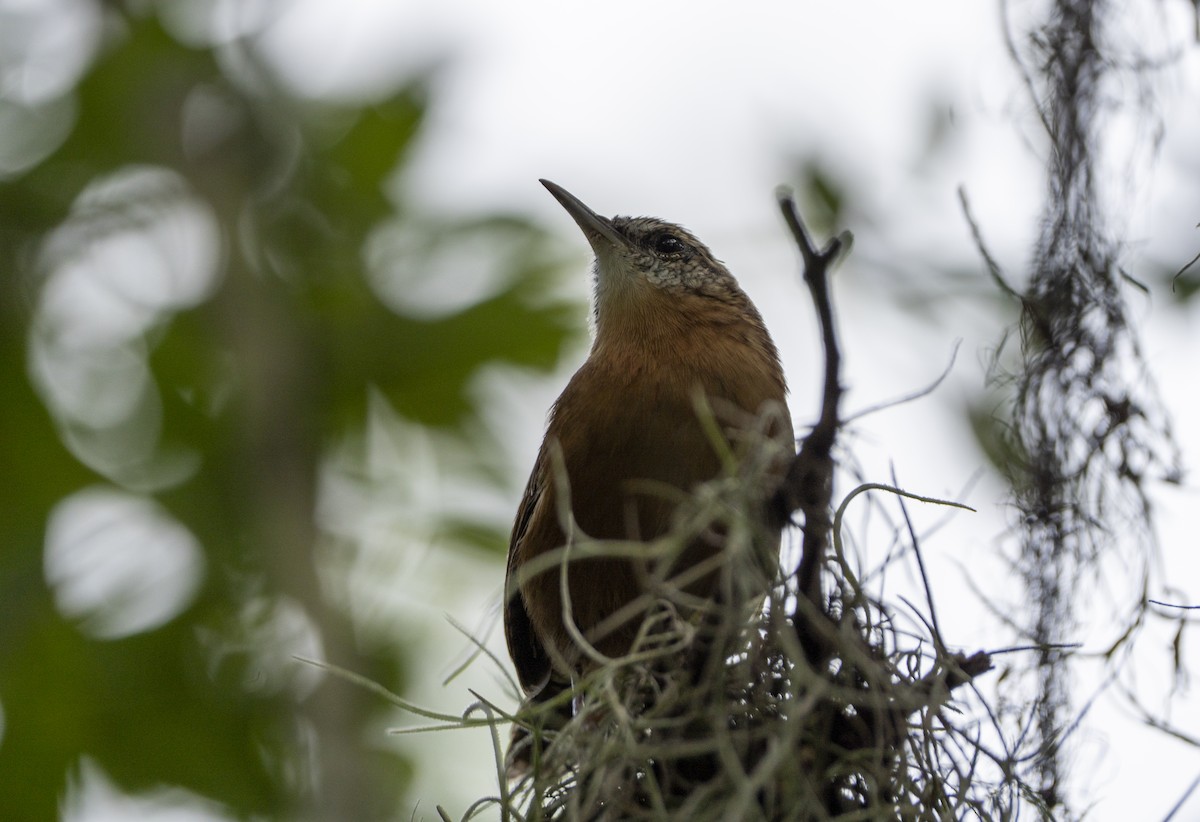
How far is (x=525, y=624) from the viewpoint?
457cm

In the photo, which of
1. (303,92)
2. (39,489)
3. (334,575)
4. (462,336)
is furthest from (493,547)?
(303,92)

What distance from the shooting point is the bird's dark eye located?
5020mm

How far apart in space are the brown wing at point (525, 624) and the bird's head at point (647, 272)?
0.58m

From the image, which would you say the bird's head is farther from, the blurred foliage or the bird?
the blurred foliage

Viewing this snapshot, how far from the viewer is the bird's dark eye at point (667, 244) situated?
5.02 metres

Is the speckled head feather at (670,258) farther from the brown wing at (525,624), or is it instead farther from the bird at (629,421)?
the brown wing at (525,624)

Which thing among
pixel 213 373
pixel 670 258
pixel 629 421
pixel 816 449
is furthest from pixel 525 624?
pixel 213 373

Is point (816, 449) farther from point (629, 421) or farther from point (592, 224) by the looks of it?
point (592, 224)

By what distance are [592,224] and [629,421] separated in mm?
1209

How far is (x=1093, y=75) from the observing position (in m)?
3.51

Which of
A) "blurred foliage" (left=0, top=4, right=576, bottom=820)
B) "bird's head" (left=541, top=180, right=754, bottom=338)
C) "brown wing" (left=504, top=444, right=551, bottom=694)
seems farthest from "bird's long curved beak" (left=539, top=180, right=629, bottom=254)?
"blurred foliage" (left=0, top=4, right=576, bottom=820)

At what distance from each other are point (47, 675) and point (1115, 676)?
5478 millimetres

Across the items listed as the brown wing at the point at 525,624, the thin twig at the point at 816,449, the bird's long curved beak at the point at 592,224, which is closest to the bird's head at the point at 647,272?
the bird's long curved beak at the point at 592,224

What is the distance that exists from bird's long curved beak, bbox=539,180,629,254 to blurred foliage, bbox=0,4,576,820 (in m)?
2.13
